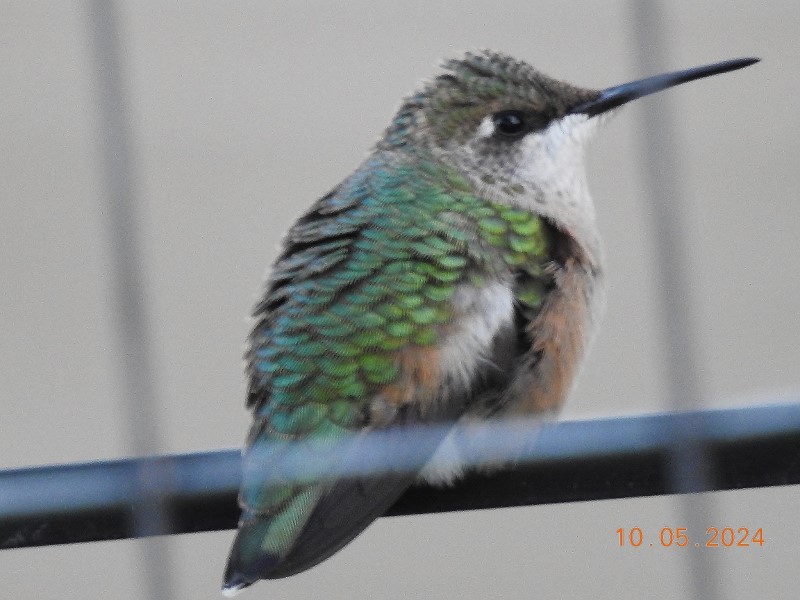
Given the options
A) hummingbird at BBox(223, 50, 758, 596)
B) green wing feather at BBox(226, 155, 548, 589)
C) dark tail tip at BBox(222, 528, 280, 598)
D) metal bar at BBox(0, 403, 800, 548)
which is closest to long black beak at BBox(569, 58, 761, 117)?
hummingbird at BBox(223, 50, 758, 596)

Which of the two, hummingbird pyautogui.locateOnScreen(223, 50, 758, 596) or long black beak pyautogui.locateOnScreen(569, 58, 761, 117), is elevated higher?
long black beak pyautogui.locateOnScreen(569, 58, 761, 117)

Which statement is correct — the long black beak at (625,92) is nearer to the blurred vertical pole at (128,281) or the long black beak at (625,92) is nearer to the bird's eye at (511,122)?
the bird's eye at (511,122)

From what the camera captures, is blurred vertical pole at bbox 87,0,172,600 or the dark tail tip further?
the dark tail tip

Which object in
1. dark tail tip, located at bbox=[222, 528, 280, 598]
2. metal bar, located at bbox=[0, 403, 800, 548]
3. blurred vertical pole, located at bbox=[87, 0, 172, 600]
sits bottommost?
A: dark tail tip, located at bbox=[222, 528, 280, 598]

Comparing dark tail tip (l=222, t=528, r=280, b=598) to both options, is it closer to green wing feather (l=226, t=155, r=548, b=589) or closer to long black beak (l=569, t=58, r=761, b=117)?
green wing feather (l=226, t=155, r=548, b=589)

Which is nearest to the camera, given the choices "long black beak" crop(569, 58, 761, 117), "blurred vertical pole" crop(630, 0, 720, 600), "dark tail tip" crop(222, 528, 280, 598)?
"blurred vertical pole" crop(630, 0, 720, 600)

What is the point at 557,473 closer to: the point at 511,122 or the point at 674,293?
the point at 674,293

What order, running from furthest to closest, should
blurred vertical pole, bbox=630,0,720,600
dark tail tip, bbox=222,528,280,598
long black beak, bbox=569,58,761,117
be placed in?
1. long black beak, bbox=569,58,761,117
2. dark tail tip, bbox=222,528,280,598
3. blurred vertical pole, bbox=630,0,720,600
